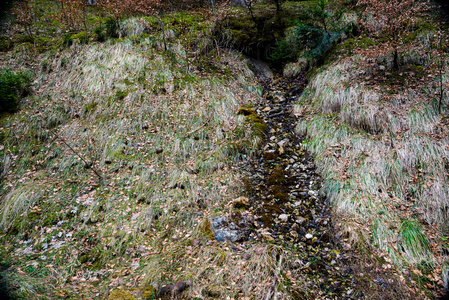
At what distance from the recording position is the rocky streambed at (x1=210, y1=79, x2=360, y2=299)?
326cm

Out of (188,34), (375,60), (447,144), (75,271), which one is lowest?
(75,271)

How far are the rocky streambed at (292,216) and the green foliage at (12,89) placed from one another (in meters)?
7.35

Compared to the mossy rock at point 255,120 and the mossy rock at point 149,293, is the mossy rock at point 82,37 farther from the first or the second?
the mossy rock at point 149,293

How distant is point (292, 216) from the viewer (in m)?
4.17

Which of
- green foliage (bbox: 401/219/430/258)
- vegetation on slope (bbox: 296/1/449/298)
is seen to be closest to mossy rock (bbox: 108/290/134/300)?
vegetation on slope (bbox: 296/1/449/298)

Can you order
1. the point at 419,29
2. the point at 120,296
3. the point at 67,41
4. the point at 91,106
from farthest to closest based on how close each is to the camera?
the point at 67,41
the point at 91,106
the point at 419,29
the point at 120,296

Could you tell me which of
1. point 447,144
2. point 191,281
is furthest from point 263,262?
point 447,144

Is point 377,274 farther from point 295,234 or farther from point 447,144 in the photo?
point 447,144

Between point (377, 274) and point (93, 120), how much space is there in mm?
7674

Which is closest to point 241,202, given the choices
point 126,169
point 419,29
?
point 126,169

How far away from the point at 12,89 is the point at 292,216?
9018mm

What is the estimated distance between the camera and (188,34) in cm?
873

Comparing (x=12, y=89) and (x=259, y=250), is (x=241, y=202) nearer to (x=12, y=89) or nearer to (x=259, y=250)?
(x=259, y=250)

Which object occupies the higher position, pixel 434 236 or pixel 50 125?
pixel 50 125
